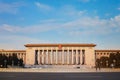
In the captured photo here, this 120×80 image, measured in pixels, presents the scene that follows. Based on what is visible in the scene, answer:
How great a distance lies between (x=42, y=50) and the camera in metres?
100

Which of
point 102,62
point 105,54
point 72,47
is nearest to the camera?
point 102,62

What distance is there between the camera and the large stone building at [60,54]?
9781 cm

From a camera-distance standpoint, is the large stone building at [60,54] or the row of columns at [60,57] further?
the row of columns at [60,57]

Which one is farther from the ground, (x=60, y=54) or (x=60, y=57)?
(x=60, y=54)

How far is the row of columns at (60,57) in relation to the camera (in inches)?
3927

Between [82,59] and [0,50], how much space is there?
35.0 metres

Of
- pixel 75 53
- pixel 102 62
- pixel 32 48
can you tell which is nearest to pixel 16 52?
pixel 32 48

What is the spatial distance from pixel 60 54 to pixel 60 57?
3.73 ft

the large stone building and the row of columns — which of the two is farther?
the row of columns

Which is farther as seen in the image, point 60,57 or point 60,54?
point 60,54

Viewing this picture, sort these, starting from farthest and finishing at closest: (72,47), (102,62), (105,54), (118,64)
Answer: (105,54)
(72,47)
(102,62)
(118,64)

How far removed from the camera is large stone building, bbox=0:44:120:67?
97.8m

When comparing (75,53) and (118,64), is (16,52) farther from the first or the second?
(118,64)

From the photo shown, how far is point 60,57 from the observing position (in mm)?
101688
